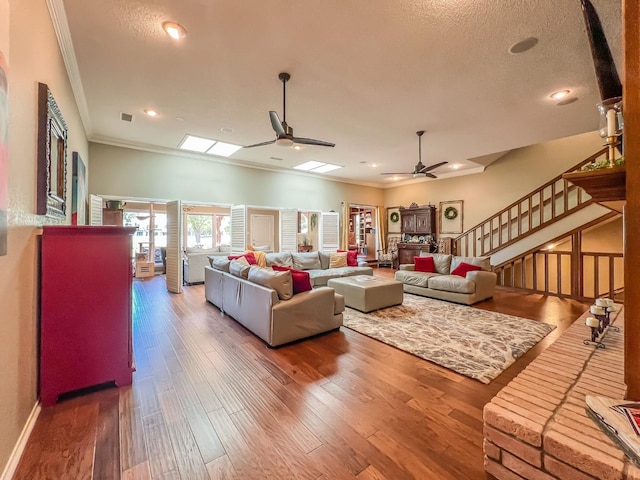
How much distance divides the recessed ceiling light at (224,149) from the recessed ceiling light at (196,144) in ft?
0.41

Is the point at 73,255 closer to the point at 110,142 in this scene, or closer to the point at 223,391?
the point at 223,391

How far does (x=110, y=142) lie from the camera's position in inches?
219

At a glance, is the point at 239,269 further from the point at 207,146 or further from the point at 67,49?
the point at 207,146

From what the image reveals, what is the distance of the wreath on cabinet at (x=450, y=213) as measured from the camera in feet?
28.0

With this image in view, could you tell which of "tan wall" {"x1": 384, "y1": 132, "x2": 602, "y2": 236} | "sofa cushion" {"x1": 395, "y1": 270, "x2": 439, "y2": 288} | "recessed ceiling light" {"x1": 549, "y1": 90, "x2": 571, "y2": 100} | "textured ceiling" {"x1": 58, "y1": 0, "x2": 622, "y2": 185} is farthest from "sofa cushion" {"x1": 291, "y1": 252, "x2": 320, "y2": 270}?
"tan wall" {"x1": 384, "y1": 132, "x2": 602, "y2": 236}

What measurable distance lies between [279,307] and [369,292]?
1803 mm

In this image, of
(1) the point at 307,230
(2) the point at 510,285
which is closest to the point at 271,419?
(2) the point at 510,285

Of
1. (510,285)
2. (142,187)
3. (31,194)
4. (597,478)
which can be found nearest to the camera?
(597,478)

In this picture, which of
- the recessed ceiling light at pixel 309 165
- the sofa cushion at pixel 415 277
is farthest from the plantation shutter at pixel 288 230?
the sofa cushion at pixel 415 277

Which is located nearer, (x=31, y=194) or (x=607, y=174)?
(x=607, y=174)

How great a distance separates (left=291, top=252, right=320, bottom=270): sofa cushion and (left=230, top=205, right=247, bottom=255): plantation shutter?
172cm

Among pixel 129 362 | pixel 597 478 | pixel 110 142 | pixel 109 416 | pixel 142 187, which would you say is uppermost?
pixel 110 142

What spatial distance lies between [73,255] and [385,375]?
2.82 metres

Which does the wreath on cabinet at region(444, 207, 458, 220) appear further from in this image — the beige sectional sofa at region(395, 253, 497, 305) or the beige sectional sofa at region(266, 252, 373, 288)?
the beige sectional sofa at region(266, 252, 373, 288)
